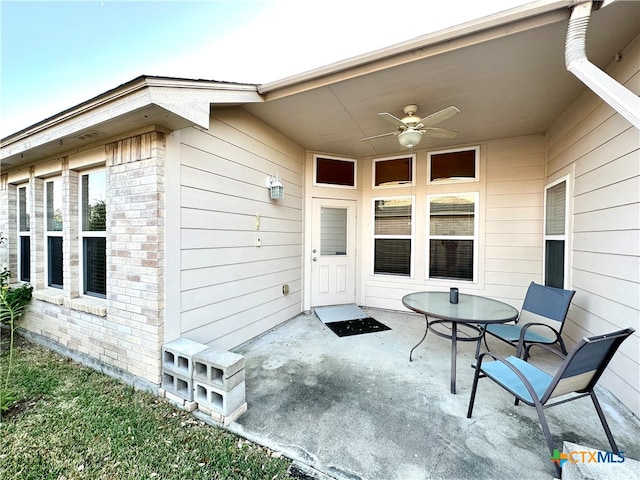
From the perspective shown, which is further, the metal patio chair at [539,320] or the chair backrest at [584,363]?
the metal patio chair at [539,320]

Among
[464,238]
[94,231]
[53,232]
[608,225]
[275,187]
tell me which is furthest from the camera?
[464,238]

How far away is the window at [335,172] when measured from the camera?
473cm

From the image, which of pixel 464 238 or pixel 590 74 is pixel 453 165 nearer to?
pixel 464 238

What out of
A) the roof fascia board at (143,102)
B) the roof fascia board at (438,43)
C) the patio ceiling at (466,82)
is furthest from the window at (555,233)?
the roof fascia board at (143,102)

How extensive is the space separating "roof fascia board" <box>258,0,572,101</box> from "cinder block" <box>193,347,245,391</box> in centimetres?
270

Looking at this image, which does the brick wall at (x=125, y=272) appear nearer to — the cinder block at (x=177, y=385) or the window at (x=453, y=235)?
the cinder block at (x=177, y=385)

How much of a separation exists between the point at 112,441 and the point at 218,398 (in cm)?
70

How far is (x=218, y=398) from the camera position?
79.2 inches

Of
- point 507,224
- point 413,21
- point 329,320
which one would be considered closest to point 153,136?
point 413,21

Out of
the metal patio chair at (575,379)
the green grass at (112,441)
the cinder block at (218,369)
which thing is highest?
the metal patio chair at (575,379)

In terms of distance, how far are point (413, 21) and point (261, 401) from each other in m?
3.50

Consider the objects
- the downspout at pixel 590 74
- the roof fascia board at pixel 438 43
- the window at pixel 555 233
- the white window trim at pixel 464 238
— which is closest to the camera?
the downspout at pixel 590 74

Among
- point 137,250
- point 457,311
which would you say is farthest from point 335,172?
point 137,250

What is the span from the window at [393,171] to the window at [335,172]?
458mm
